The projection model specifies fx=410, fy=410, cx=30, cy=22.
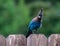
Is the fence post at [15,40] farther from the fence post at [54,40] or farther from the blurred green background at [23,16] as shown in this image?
the blurred green background at [23,16]

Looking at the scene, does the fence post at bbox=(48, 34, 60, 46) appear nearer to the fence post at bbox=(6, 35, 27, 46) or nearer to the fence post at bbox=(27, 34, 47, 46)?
the fence post at bbox=(27, 34, 47, 46)

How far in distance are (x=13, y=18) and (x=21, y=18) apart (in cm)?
14

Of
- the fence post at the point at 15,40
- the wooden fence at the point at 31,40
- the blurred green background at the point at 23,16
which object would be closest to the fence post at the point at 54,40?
the wooden fence at the point at 31,40

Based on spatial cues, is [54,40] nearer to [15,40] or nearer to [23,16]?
[15,40]

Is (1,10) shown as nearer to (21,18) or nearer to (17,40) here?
(21,18)

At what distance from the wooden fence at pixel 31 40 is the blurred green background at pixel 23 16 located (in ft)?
10.1

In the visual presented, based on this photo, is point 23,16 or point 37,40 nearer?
point 37,40

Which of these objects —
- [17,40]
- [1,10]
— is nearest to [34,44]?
[17,40]

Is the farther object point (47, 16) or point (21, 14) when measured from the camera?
point (47, 16)

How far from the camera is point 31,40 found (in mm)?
3533

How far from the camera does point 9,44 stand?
353cm

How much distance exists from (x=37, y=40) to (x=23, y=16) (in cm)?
360

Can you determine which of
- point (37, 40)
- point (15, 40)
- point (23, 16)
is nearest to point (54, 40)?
point (37, 40)

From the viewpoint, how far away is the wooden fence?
3508mm
